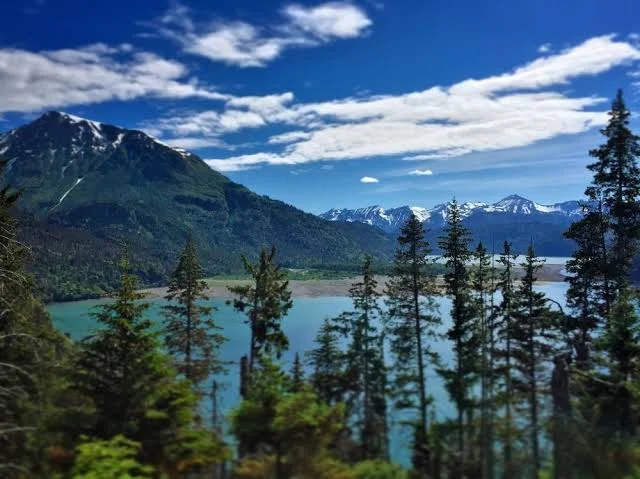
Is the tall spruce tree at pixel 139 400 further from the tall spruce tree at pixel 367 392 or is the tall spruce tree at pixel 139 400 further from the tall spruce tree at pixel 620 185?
the tall spruce tree at pixel 620 185

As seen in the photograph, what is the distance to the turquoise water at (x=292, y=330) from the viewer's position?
43.0 m

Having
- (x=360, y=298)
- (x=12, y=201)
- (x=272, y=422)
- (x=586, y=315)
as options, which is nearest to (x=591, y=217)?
(x=586, y=315)

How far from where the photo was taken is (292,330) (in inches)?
4117

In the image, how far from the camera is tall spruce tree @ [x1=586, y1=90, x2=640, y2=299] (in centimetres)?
2409

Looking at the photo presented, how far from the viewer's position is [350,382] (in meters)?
22.5

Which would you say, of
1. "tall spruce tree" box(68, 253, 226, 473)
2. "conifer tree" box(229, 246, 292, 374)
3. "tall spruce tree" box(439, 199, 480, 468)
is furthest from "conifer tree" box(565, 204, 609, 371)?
"tall spruce tree" box(68, 253, 226, 473)

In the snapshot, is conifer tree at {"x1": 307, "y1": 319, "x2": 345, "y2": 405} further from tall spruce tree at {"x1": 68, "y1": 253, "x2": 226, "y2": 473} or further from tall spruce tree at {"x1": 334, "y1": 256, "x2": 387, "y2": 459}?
tall spruce tree at {"x1": 68, "y1": 253, "x2": 226, "y2": 473}

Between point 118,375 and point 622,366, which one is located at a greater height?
point 118,375

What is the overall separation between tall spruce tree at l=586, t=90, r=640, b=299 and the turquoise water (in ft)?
42.5

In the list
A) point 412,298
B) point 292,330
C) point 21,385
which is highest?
point 412,298

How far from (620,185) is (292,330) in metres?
85.0

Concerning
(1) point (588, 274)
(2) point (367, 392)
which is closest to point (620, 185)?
(1) point (588, 274)

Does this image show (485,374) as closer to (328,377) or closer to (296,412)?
(328,377)

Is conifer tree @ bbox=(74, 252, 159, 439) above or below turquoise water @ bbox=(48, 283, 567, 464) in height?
above
